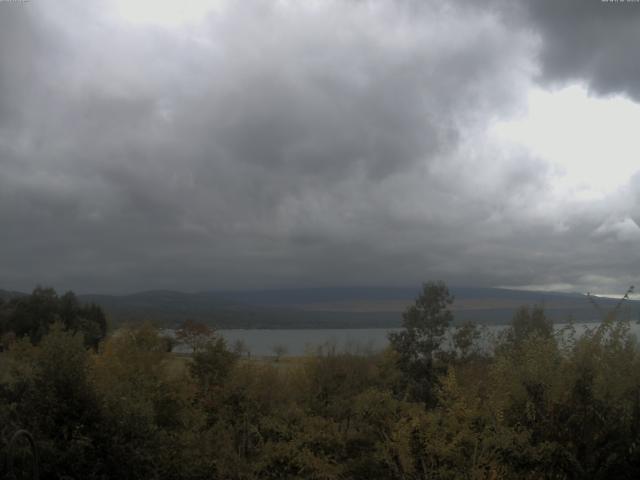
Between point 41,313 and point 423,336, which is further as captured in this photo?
point 41,313

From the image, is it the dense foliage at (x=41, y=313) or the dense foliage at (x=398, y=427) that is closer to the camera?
the dense foliage at (x=398, y=427)

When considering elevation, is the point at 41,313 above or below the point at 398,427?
above

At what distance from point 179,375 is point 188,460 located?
6993 mm

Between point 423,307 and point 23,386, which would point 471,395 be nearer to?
point 23,386

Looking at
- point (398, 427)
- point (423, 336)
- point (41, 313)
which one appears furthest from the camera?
point (41, 313)

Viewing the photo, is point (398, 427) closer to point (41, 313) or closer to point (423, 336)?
point (423, 336)

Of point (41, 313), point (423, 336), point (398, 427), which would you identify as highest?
point (41, 313)

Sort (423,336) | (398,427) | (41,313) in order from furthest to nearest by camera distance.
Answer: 1. (41,313)
2. (423,336)
3. (398,427)

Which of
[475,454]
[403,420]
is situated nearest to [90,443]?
[403,420]

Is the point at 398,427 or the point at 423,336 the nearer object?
the point at 398,427

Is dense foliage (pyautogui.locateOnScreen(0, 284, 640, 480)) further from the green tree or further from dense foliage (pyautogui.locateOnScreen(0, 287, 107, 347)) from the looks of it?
dense foliage (pyautogui.locateOnScreen(0, 287, 107, 347))

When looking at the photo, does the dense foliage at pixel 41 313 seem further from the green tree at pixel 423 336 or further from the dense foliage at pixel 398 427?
the dense foliage at pixel 398 427

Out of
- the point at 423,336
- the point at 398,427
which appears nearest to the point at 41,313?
the point at 423,336

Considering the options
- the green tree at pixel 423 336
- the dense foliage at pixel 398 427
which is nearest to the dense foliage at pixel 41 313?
the green tree at pixel 423 336
